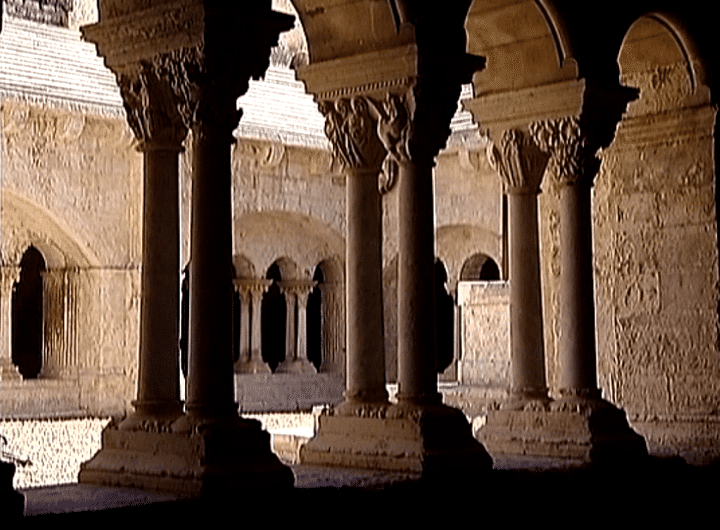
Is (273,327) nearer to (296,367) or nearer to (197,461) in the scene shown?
(296,367)

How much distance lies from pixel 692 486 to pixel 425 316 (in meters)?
2.18

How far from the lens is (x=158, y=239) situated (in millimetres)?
5922

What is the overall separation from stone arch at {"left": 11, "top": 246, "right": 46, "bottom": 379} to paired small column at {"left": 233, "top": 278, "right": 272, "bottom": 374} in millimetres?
2716

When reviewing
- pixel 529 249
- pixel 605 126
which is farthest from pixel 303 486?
pixel 605 126

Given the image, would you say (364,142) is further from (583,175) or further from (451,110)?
(583,175)

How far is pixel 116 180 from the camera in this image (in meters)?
15.1

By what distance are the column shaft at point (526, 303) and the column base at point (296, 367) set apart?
10.3 m

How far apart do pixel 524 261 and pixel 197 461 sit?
298cm

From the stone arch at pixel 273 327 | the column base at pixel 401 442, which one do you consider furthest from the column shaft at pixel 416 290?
the stone arch at pixel 273 327

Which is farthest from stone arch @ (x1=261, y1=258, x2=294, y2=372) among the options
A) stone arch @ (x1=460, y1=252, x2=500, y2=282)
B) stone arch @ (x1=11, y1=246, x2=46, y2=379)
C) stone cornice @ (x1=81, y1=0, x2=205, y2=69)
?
stone cornice @ (x1=81, y1=0, x2=205, y2=69)

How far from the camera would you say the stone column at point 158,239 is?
19.2 ft

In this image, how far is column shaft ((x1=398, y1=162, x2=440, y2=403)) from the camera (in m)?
6.53

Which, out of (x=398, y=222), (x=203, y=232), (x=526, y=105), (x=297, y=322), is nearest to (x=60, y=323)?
(x=297, y=322)

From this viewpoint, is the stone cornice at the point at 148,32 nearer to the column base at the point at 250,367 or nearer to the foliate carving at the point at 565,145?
the foliate carving at the point at 565,145
